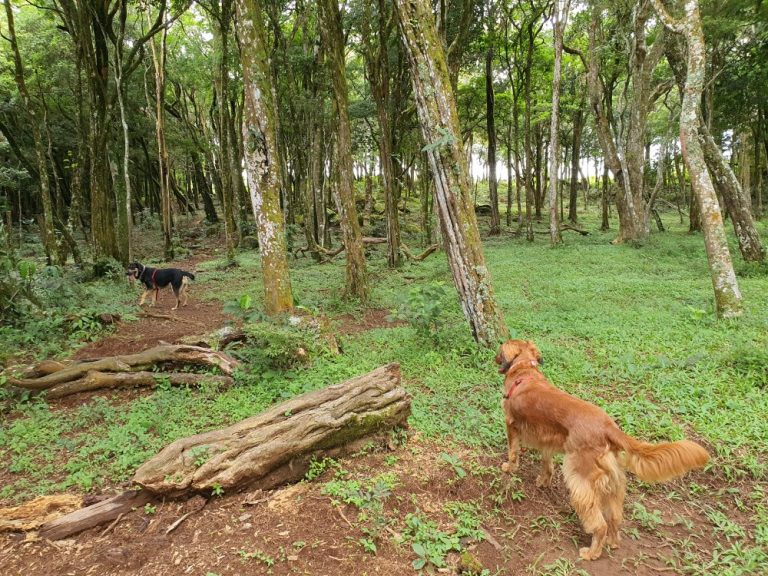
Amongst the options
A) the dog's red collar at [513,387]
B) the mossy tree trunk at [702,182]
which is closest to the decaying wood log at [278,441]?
the dog's red collar at [513,387]

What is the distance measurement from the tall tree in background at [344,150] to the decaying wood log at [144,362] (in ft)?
14.0

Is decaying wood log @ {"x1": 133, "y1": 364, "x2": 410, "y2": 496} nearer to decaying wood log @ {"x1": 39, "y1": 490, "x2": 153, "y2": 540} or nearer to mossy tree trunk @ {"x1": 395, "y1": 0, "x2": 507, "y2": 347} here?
decaying wood log @ {"x1": 39, "y1": 490, "x2": 153, "y2": 540}

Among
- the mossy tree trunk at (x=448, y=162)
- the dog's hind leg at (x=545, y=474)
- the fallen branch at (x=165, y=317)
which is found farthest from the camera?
the fallen branch at (x=165, y=317)

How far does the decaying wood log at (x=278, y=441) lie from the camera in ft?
11.1

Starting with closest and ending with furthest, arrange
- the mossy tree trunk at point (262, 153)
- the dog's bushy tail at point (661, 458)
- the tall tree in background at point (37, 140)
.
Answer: the dog's bushy tail at point (661, 458), the mossy tree trunk at point (262, 153), the tall tree in background at point (37, 140)

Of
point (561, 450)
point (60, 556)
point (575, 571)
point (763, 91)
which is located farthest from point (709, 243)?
point (763, 91)

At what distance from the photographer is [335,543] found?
2.96 meters

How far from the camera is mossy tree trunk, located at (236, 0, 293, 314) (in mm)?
6734

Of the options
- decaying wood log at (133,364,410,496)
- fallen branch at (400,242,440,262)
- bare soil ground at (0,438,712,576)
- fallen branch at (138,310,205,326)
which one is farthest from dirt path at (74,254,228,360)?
fallen branch at (400,242,440,262)

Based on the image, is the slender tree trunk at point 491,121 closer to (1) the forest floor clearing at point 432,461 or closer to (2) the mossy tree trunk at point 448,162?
(2) the mossy tree trunk at point 448,162

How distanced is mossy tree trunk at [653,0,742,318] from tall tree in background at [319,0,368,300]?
619cm

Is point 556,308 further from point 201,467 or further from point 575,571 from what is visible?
point 201,467

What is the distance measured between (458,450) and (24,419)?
15.9 feet

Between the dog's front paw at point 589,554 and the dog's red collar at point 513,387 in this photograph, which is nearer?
the dog's front paw at point 589,554
